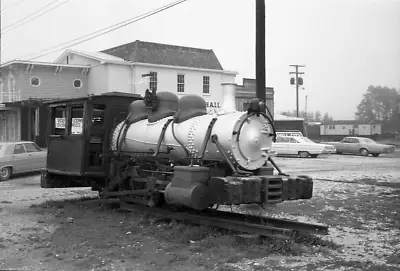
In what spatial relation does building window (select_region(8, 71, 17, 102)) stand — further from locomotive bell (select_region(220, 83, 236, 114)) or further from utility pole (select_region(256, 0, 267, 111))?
locomotive bell (select_region(220, 83, 236, 114))

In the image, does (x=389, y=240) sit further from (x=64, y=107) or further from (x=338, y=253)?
(x=64, y=107)

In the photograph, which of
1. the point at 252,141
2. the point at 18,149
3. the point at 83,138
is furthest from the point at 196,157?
the point at 18,149

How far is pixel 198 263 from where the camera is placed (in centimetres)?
602

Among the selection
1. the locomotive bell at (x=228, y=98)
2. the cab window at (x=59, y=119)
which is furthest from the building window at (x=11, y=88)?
the locomotive bell at (x=228, y=98)

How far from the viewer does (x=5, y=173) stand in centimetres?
1742

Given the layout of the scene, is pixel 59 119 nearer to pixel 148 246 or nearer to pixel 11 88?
pixel 148 246

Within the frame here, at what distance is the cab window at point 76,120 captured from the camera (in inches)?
399

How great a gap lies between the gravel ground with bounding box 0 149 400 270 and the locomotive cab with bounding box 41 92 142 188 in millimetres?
742

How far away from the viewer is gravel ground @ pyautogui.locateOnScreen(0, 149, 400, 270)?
608cm

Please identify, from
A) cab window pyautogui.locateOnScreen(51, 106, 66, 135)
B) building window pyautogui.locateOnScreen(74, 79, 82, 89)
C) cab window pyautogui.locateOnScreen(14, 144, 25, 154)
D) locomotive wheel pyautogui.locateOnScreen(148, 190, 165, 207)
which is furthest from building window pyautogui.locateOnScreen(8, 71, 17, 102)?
locomotive wheel pyautogui.locateOnScreen(148, 190, 165, 207)

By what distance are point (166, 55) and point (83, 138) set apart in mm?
24557

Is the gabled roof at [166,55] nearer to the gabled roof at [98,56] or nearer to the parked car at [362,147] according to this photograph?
the gabled roof at [98,56]

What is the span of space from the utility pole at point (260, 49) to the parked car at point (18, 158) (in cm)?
1120

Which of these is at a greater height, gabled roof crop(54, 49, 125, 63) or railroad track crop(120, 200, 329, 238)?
gabled roof crop(54, 49, 125, 63)
